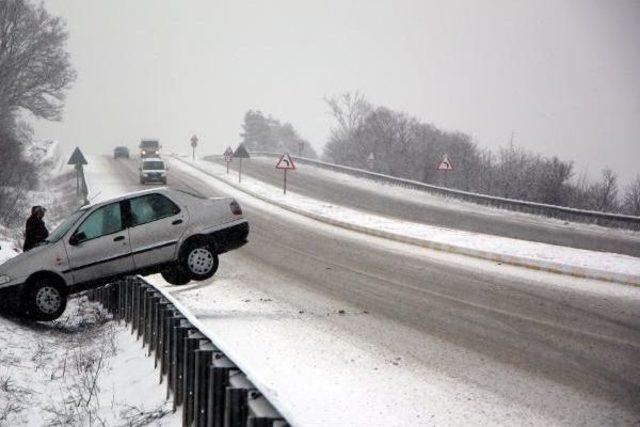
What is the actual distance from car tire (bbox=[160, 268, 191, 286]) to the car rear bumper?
773 mm

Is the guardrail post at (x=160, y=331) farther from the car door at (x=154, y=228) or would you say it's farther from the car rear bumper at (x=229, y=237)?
the car rear bumper at (x=229, y=237)

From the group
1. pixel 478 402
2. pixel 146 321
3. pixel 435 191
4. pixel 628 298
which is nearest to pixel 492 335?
pixel 478 402

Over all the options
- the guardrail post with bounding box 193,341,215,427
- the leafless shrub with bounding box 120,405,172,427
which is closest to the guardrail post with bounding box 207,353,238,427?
the guardrail post with bounding box 193,341,215,427

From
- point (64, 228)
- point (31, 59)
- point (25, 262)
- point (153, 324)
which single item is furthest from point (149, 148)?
point (153, 324)

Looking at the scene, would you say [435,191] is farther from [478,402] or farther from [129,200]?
[478,402]

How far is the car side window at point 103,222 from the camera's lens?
9.49 meters

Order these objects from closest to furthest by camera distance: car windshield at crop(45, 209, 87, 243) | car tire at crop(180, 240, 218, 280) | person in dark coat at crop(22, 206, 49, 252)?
car windshield at crop(45, 209, 87, 243)
car tire at crop(180, 240, 218, 280)
person in dark coat at crop(22, 206, 49, 252)

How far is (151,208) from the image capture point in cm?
1008

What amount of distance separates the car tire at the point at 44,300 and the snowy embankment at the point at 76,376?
0.19 meters

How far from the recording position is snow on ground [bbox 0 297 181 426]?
6.32 meters

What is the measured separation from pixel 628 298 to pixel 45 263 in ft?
33.1

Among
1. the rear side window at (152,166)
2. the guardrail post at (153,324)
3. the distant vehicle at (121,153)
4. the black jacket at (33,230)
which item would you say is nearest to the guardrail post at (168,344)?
the guardrail post at (153,324)

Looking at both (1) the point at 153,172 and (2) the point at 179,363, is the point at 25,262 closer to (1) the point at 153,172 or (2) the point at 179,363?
(2) the point at 179,363

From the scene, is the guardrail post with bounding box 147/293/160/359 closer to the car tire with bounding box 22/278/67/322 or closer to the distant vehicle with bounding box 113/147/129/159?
the car tire with bounding box 22/278/67/322
